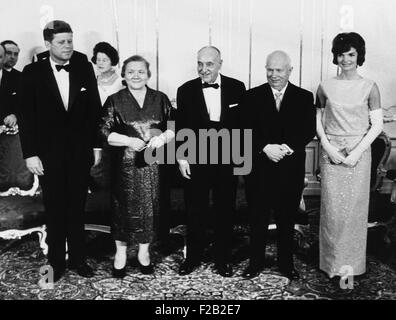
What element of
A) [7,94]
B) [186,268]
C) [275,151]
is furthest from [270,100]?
[7,94]

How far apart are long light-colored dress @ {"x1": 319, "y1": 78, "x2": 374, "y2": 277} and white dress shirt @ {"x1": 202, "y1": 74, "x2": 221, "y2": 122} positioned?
0.65m

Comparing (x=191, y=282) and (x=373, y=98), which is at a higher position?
(x=373, y=98)

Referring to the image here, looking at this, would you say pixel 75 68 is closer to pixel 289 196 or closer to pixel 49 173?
pixel 49 173

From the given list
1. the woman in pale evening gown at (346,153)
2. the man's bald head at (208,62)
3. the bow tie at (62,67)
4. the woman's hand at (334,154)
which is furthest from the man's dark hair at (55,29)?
the woman's hand at (334,154)

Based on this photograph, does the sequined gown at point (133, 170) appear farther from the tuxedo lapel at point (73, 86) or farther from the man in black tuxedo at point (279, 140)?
the man in black tuxedo at point (279, 140)

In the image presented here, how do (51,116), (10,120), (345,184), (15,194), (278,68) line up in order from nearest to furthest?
1. (278,68)
2. (51,116)
3. (345,184)
4. (15,194)
5. (10,120)

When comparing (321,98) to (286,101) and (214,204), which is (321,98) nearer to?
(286,101)

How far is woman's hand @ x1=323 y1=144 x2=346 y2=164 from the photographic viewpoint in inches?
127

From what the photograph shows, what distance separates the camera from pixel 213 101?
10.8 feet

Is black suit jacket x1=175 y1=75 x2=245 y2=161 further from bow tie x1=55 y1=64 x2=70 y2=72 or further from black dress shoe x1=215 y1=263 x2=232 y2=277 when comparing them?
black dress shoe x1=215 y1=263 x2=232 y2=277

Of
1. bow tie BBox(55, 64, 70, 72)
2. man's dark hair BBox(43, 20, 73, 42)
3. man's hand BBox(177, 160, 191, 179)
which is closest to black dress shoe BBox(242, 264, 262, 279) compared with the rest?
man's hand BBox(177, 160, 191, 179)

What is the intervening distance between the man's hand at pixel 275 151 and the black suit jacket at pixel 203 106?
9.7 inches

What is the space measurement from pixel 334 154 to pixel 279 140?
35 cm
